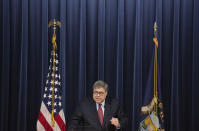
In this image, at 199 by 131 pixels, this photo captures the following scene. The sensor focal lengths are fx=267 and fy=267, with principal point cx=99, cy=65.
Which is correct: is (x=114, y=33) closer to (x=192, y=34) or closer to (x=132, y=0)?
(x=132, y=0)

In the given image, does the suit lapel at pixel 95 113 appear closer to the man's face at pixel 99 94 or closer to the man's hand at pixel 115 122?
the man's face at pixel 99 94

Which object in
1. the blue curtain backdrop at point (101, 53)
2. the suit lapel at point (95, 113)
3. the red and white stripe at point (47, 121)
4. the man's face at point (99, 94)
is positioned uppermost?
the blue curtain backdrop at point (101, 53)

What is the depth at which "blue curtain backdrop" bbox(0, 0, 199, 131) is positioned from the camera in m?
4.58

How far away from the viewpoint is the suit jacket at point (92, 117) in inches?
134

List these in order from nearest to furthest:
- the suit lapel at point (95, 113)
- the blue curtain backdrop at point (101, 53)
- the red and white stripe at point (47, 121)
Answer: the suit lapel at point (95, 113)
the red and white stripe at point (47, 121)
the blue curtain backdrop at point (101, 53)

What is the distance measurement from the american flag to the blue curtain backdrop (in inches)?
9.1

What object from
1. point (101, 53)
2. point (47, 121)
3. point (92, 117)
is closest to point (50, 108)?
point (47, 121)

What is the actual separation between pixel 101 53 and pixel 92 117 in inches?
57.8

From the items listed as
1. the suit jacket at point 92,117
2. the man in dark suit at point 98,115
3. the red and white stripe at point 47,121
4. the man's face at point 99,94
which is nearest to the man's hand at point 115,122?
the man in dark suit at point 98,115

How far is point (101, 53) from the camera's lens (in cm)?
462

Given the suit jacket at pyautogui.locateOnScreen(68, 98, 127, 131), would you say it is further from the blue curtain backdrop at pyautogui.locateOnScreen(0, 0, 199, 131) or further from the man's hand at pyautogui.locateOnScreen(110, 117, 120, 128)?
the blue curtain backdrop at pyautogui.locateOnScreen(0, 0, 199, 131)

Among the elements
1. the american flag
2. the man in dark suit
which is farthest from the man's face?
the american flag

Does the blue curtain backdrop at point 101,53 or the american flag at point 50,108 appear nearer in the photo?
the american flag at point 50,108

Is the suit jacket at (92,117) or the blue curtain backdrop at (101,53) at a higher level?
the blue curtain backdrop at (101,53)
